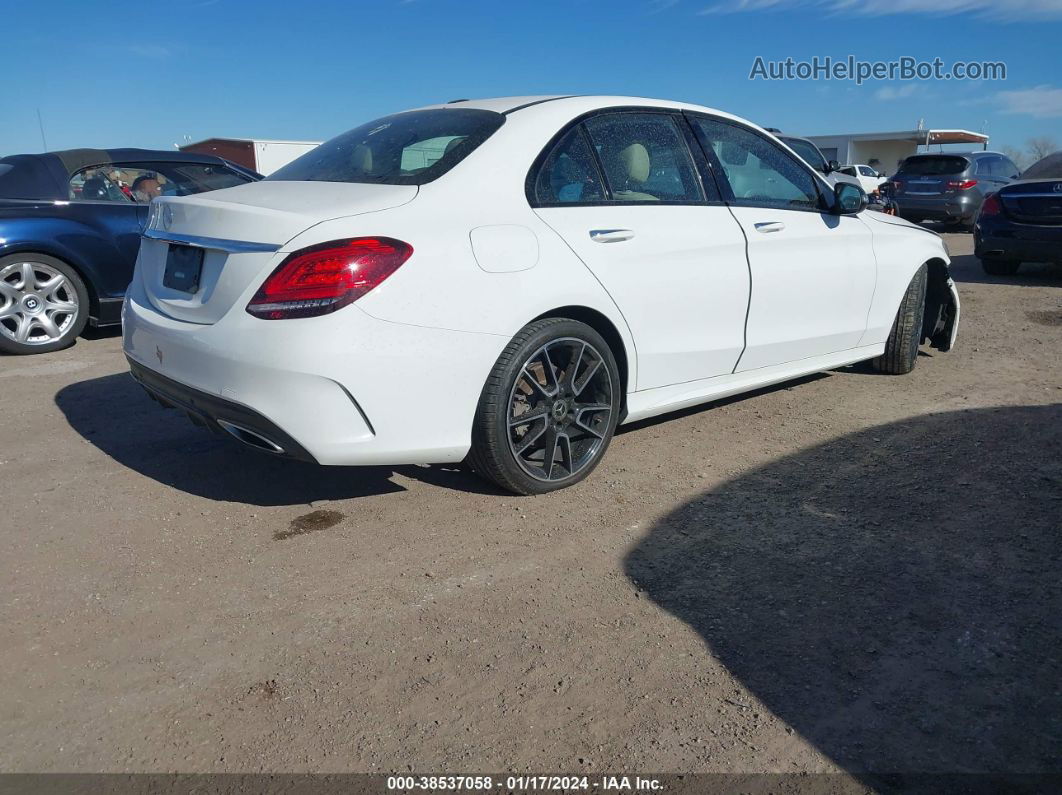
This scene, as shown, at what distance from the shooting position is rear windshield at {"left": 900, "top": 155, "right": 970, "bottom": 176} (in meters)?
15.5

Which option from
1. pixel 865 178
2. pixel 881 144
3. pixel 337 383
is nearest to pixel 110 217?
pixel 337 383

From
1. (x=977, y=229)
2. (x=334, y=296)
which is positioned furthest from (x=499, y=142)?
(x=977, y=229)

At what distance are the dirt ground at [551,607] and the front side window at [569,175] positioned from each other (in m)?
1.26

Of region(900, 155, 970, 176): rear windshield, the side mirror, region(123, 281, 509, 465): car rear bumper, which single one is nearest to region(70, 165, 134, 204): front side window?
region(123, 281, 509, 465): car rear bumper

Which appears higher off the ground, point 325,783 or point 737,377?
point 737,377

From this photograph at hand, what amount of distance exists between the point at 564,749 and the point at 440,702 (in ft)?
1.27

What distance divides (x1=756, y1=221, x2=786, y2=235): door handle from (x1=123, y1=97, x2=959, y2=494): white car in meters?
0.01

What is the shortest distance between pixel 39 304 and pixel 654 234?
16.3 feet

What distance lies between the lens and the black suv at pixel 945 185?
50.6 feet

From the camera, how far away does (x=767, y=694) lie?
247cm

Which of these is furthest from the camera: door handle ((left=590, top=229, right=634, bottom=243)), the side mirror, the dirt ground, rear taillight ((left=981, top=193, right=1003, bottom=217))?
rear taillight ((left=981, top=193, right=1003, bottom=217))

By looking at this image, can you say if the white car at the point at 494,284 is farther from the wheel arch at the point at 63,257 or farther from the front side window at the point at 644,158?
the wheel arch at the point at 63,257

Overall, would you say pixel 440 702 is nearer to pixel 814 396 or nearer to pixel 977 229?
pixel 814 396

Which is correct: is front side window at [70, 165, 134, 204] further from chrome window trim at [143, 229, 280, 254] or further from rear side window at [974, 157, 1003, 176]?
rear side window at [974, 157, 1003, 176]
